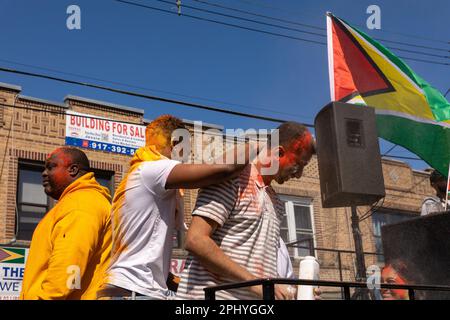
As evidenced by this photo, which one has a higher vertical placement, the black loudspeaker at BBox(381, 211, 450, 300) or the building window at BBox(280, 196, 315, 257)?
the building window at BBox(280, 196, 315, 257)

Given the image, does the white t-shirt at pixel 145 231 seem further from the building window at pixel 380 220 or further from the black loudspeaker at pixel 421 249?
the building window at pixel 380 220

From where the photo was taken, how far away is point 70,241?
2.65 m

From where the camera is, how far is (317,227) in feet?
58.5

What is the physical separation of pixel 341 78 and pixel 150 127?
517 centimetres

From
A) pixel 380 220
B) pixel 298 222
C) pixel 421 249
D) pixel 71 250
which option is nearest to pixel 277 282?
pixel 71 250

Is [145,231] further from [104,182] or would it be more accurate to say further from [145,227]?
[104,182]

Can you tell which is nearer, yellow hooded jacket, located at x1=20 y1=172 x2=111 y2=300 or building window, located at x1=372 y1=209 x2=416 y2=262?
yellow hooded jacket, located at x1=20 y1=172 x2=111 y2=300

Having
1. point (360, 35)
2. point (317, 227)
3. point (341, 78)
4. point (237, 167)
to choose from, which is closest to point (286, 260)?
point (237, 167)

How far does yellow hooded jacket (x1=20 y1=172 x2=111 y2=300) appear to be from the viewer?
2.58m

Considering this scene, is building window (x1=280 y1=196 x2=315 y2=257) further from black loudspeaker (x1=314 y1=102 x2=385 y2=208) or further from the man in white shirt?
the man in white shirt

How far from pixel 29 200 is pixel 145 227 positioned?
1156 centimetres

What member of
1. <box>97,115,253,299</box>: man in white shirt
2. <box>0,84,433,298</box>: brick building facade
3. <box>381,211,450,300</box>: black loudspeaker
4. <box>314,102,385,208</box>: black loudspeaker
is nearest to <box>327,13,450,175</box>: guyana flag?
<box>314,102,385,208</box>: black loudspeaker

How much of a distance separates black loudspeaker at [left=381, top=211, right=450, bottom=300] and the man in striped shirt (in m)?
1.74

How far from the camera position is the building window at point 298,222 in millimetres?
17469
